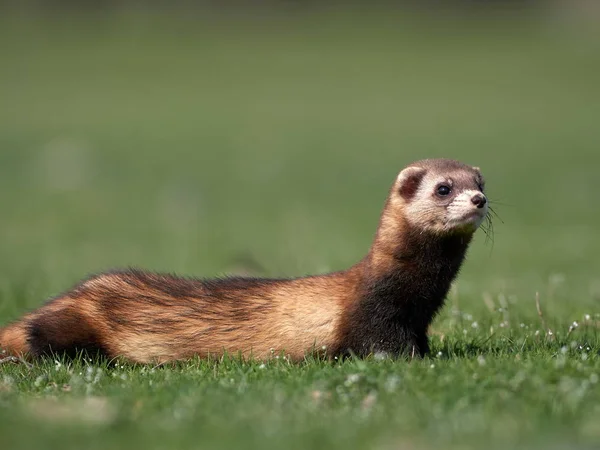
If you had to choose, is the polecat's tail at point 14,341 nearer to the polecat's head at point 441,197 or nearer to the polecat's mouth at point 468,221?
the polecat's head at point 441,197

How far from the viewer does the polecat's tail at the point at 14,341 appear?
8.61 metres

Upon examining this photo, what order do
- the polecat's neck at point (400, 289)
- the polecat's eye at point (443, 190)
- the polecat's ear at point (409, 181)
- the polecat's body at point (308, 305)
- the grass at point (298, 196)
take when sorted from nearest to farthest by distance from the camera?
the grass at point (298, 196) → the polecat's neck at point (400, 289) → the polecat's body at point (308, 305) → the polecat's eye at point (443, 190) → the polecat's ear at point (409, 181)

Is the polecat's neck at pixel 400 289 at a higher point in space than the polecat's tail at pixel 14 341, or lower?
higher

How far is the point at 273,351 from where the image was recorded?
27.2 feet

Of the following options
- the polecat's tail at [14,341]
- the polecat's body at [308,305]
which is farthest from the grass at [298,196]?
the polecat's tail at [14,341]

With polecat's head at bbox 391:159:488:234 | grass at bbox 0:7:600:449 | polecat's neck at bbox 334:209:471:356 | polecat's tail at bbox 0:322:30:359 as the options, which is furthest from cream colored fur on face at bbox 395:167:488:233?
polecat's tail at bbox 0:322:30:359

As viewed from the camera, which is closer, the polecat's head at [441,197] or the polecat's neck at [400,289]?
the polecat's neck at [400,289]

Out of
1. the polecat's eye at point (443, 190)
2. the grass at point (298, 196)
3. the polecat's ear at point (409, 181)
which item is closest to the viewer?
the grass at point (298, 196)

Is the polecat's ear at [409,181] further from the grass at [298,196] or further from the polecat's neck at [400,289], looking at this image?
the grass at [298,196]

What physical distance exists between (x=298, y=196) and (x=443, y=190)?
18.7 meters

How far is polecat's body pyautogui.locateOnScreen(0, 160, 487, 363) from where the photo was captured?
321 inches

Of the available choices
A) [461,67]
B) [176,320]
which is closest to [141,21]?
[461,67]

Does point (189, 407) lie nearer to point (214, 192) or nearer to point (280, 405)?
point (280, 405)

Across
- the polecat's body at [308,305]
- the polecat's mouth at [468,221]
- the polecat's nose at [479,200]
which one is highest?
the polecat's nose at [479,200]
